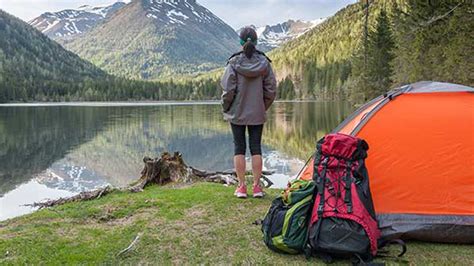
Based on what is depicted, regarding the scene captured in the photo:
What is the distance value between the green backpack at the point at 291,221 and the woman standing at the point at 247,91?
205cm

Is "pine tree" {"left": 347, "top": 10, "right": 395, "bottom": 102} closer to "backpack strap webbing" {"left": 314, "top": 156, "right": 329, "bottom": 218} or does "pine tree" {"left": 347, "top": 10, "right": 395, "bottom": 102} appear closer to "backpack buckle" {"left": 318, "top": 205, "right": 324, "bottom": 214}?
"backpack strap webbing" {"left": 314, "top": 156, "right": 329, "bottom": 218}

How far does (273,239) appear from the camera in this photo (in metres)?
4.83

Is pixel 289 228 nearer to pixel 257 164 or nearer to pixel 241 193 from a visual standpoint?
pixel 257 164

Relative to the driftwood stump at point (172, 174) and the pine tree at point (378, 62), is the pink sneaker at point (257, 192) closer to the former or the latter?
the driftwood stump at point (172, 174)

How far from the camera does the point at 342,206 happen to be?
4660 mm

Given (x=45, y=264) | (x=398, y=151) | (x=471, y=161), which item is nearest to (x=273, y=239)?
(x=398, y=151)

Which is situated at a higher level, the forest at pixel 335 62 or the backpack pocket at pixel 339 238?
the forest at pixel 335 62

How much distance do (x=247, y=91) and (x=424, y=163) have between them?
2860 mm

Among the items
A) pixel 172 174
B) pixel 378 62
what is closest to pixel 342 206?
pixel 172 174

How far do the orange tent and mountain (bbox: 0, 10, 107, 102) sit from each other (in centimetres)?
12599

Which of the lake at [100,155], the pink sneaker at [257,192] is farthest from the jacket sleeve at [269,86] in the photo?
the lake at [100,155]

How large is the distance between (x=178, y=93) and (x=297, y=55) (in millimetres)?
45188

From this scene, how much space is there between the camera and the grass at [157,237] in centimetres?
469

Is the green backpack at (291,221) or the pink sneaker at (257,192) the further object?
the pink sneaker at (257,192)
